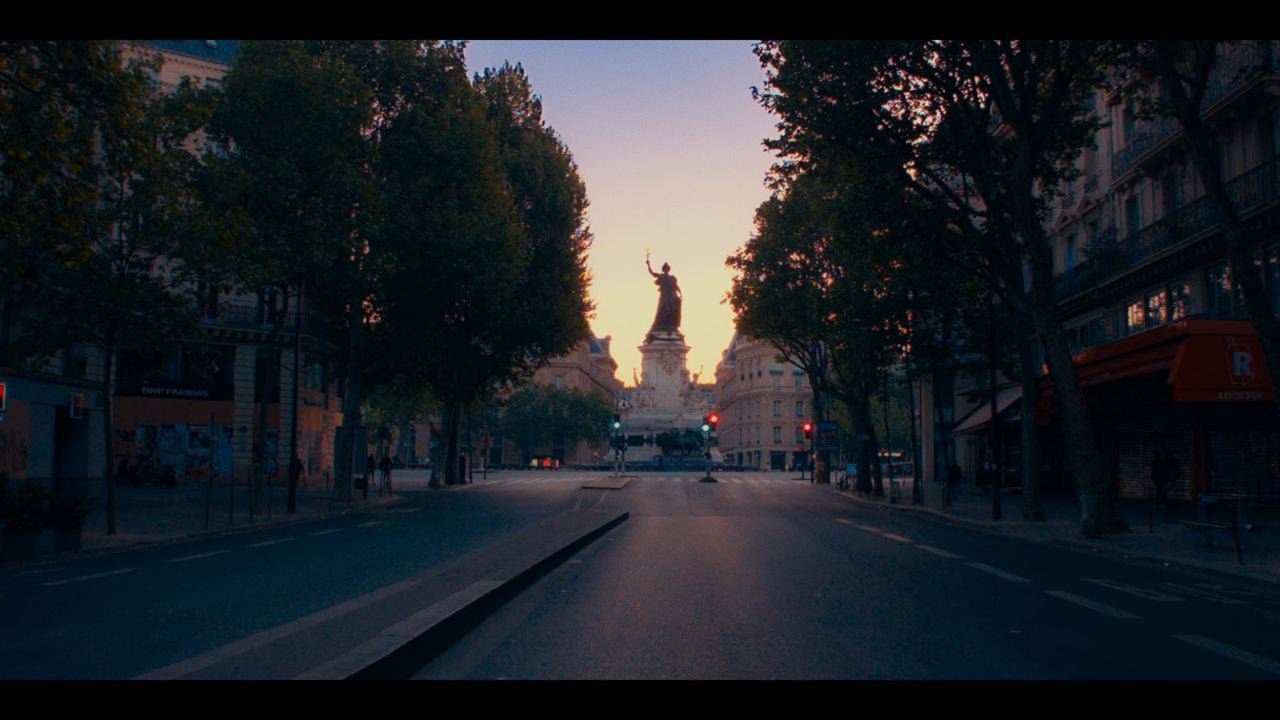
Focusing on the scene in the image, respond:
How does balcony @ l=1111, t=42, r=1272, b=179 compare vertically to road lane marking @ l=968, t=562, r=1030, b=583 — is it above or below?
above

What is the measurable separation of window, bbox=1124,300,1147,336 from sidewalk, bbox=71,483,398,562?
24832mm

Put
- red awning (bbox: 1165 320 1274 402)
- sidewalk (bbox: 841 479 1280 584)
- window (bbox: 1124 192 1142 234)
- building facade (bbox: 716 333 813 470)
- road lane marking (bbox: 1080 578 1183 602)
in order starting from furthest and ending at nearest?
building facade (bbox: 716 333 813 470), window (bbox: 1124 192 1142 234), red awning (bbox: 1165 320 1274 402), sidewalk (bbox: 841 479 1280 584), road lane marking (bbox: 1080 578 1183 602)

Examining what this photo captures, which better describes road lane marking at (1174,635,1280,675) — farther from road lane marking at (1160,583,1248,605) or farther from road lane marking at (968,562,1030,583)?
road lane marking at (968,562,1030,583)

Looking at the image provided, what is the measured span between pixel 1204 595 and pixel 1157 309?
72.7 feet

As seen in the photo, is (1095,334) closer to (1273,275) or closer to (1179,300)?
(1179,300)

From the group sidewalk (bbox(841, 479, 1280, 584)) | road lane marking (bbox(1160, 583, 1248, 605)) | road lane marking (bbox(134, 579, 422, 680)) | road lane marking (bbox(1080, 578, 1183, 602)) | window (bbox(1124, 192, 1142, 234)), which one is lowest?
sidewalk (bbox(841, 479, 1280, 584))

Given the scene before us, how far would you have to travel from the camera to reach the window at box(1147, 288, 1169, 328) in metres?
31.5

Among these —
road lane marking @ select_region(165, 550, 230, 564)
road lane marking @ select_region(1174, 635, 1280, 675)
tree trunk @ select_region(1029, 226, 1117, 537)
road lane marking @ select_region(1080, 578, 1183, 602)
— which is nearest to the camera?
road lane marking @ select_region(1174, 635, 1280, 675)

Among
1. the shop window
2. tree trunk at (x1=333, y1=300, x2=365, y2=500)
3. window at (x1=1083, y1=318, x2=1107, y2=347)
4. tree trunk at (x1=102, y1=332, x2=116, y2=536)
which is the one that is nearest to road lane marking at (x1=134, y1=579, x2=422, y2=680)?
tree trunk at (x1=102, y1=332, x2=116, y2=536)

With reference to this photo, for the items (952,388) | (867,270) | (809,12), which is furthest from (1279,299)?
(952,388)

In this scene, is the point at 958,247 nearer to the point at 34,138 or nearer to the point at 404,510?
the point at 404,510

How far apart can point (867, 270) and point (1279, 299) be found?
12291 mm

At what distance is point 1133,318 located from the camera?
33938 millimetres

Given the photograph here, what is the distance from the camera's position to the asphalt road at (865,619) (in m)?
7.16
